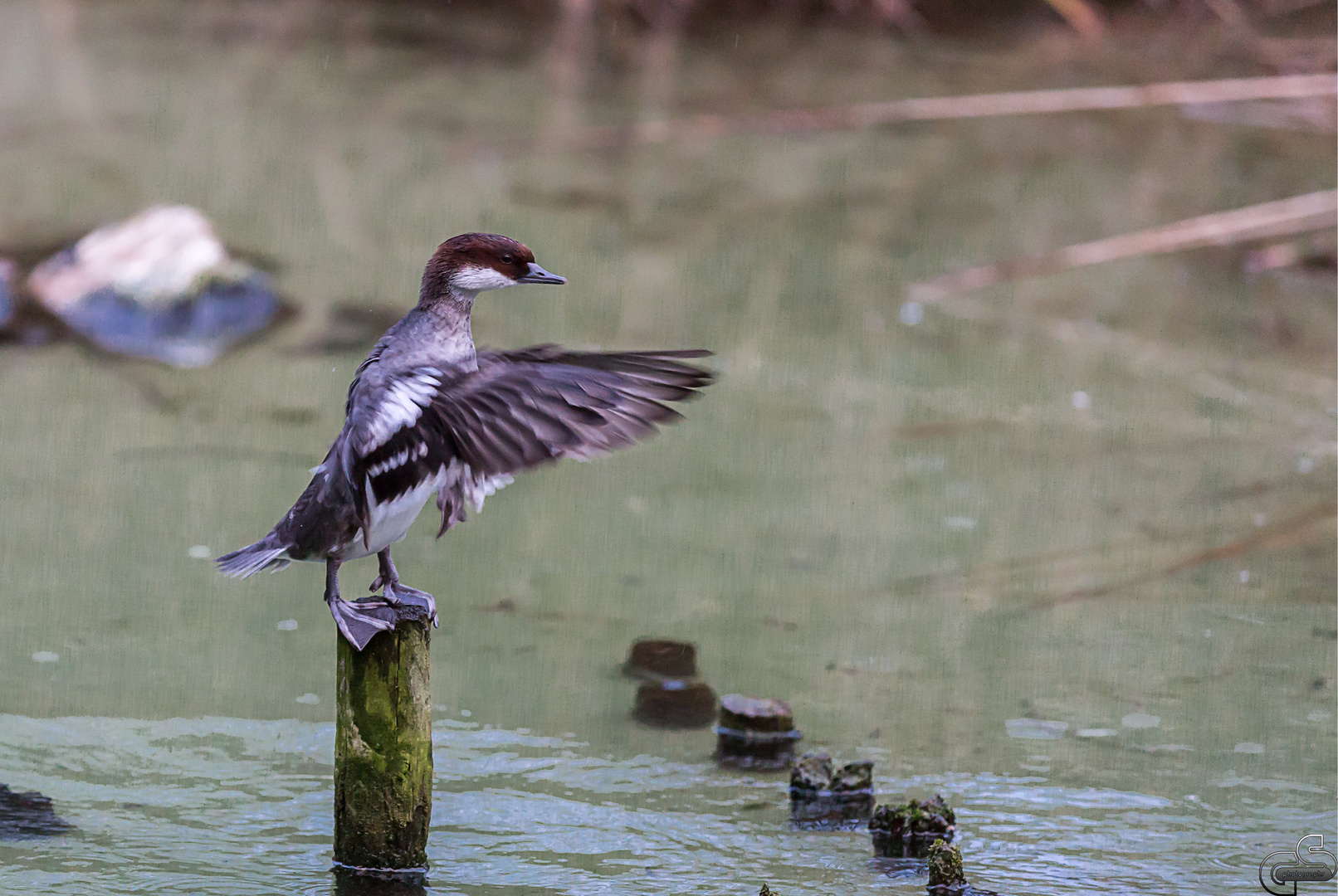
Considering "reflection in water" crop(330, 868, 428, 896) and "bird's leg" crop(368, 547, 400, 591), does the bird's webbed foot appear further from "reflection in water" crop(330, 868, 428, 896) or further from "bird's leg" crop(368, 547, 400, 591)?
"reflection in water" crop(330, 868, 428, 896)

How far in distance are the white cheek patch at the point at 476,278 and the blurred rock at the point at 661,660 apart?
1.47m

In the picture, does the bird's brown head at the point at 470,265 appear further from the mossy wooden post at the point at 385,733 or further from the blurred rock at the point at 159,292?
the blurred rock at the point at 159,292

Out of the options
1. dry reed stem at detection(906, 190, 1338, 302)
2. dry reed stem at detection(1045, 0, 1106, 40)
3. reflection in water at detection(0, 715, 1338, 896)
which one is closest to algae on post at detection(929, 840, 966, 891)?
reflection in water at detection(0, 715, 1338, 896)

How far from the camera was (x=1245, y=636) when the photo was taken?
5203 millimetres

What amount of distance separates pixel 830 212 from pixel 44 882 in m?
6.89

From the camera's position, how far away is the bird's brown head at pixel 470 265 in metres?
3.63

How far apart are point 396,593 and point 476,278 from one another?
73cm

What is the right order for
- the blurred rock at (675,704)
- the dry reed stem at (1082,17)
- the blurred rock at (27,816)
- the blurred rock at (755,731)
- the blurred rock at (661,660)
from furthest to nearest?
the dry reed stem at (1082,17) → the blurred rock at (661,660) → the blurred rock at (675,704) → the blurred rock at (755,731) → the blurred rock at (27,816)

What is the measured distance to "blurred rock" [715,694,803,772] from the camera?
4.39 meters

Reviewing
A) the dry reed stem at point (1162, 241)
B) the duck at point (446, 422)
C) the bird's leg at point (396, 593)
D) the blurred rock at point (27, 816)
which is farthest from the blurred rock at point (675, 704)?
the dry reed stem at point (1162, 241)

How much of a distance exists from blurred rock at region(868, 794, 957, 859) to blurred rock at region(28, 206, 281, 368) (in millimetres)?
4231

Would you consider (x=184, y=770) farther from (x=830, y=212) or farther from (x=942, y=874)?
(x=830, y=212)

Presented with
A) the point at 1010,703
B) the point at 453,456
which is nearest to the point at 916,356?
the point at 1010,703

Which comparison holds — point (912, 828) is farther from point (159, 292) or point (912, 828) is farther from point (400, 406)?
point (159, 292)
